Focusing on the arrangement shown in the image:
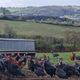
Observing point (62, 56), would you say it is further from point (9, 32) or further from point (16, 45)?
point (9, 32)

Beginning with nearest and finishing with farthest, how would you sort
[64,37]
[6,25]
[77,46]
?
[77,46]
[64,37]
[6,25]

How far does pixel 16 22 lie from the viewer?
37.3 meters

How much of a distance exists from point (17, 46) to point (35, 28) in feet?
40.5

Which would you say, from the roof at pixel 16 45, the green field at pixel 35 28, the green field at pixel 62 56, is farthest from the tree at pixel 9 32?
the green field at pixel 62 56

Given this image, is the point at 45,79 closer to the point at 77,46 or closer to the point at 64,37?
the point at 77,46

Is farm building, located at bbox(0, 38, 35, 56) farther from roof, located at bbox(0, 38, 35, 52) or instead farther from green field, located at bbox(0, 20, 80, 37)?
green field, located at bbox(0, 20, 80, 37)

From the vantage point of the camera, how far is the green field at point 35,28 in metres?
33.5

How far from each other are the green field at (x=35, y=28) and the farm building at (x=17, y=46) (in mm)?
8953

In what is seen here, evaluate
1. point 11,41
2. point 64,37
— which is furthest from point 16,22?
point 11,41

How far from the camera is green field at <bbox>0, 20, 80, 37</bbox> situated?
33.5 metres

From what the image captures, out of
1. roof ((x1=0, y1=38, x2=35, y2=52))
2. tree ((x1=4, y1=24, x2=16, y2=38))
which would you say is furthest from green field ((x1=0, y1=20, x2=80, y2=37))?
roof ((x1=0, y1=38, x2=35, y2=52))

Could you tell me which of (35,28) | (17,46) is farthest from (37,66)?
(35,28)

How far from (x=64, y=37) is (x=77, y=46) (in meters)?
3.18

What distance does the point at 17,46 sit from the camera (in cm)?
2325
